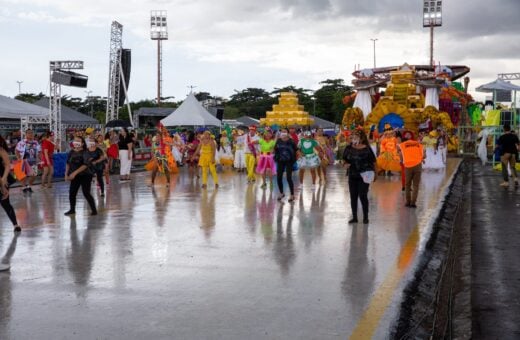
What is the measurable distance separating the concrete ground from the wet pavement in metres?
0.79

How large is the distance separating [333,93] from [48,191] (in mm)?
82743

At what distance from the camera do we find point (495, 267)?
8.18 meters

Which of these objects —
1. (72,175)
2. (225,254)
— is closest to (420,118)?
(72,175)

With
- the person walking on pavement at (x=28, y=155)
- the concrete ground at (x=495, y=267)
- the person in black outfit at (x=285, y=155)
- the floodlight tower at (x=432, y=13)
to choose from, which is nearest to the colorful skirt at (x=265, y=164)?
the person in black outfit at (x=285, y=155)

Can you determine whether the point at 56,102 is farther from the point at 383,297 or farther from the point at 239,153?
the point at 383,297

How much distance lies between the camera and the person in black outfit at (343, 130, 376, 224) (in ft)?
34.1

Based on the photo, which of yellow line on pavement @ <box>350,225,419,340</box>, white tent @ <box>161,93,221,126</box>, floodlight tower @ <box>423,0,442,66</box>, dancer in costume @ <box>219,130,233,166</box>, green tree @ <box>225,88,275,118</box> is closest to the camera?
yellow line on pavement @ <box>350,225,419,340</box>

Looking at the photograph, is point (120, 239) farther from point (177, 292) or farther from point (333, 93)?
point (333, 93)

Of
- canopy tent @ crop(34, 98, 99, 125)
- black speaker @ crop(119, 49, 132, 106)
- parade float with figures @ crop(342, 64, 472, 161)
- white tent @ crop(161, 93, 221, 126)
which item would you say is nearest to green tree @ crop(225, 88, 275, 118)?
black speaker @ crop(119, 49, 132, 106)

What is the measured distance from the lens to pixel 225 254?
803 centimetres

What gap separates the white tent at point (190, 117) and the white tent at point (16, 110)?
18.4ft

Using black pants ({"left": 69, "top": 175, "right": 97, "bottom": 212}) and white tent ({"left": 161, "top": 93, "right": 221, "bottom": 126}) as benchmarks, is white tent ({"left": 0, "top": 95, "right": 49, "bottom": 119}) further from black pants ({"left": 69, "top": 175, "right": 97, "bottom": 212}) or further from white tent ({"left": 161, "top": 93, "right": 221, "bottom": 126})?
black pants ({"left": 69, "top": 175, "right": 97, "bottom": 212})

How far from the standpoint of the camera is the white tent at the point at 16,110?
23.9m

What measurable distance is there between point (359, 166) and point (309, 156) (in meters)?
7.05
